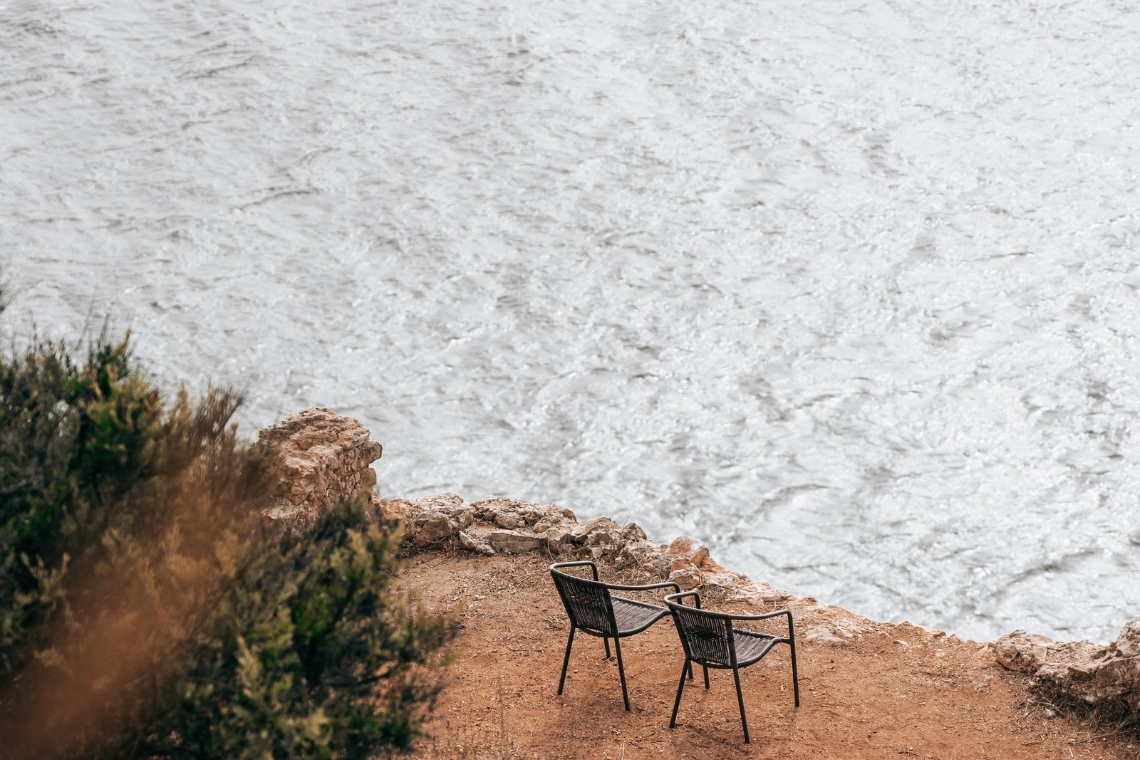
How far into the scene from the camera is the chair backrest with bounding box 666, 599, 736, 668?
508cm

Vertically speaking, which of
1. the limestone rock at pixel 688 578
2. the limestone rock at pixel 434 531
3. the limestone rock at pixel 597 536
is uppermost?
the limestone rock at pixel 688 578

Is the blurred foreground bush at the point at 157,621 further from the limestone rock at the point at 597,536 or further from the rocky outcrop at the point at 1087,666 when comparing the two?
the limestone rock at the point at 597,536

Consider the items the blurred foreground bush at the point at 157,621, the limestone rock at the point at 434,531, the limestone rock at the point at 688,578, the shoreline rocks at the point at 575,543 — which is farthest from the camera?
the limestone rock at the point at 434,531

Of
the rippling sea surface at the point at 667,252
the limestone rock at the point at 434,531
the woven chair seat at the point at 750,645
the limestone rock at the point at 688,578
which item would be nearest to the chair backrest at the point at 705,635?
the woven chair seat at the point at 750,645

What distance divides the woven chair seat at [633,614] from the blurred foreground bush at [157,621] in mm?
2336

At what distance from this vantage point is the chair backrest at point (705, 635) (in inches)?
200

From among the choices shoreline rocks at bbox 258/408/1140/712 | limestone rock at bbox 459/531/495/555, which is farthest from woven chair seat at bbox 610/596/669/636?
limestone rock at bbox 459/531/495/555

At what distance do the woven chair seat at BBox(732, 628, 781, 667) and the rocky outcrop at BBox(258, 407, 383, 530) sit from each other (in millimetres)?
2942

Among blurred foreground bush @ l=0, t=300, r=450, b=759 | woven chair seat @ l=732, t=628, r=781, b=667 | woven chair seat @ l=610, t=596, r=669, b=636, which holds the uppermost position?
blurred foreground bush @ l=0, t=300, r=450, b=759

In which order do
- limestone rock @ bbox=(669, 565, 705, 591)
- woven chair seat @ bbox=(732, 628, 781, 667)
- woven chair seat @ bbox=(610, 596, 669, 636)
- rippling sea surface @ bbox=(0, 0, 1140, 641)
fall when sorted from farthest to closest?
rippling sea surface @ bbox=(0, 0, 1140, 641) < limestone rock @ bbox=(669, 565, 705, 591) < woven chair seat @ bbox=(610, 596, 669, 636) < woven chair seat @ bbox=(732, 628, 781, 667)

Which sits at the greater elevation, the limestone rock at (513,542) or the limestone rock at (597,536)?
the limestone rock at (597,536)

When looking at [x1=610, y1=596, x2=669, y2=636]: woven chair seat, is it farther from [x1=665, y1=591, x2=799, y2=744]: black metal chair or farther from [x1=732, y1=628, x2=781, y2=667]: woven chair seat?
[x1=732, y1=628, x2=781, y2=667]: woven chair seat

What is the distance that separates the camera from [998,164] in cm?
2588

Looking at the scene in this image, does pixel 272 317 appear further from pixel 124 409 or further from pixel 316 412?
pixel 124 409
